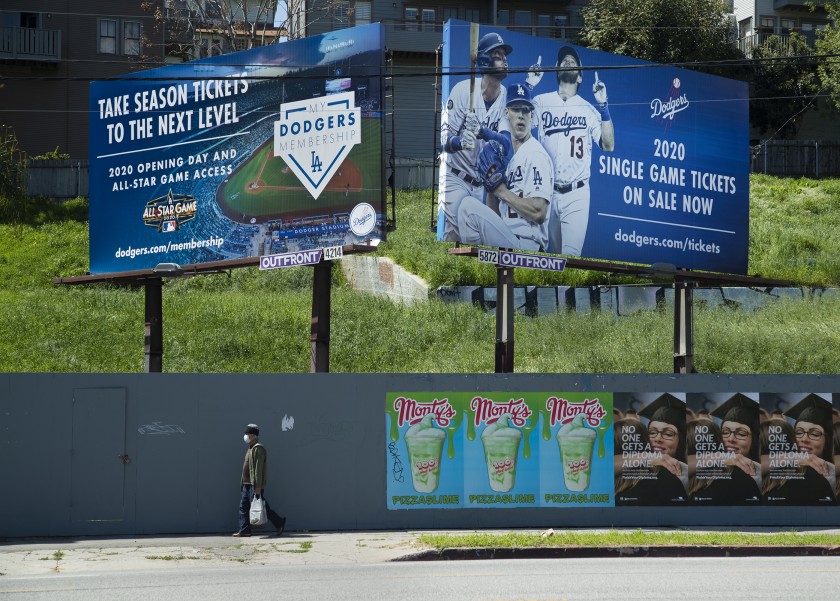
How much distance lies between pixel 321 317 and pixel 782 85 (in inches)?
1355

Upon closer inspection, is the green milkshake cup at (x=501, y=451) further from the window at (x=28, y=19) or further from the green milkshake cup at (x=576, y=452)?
the window at (x=28, y=19)

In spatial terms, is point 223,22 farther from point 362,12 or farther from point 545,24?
point 545,24

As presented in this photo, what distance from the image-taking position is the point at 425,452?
15.2m

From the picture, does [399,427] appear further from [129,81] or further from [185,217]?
[129,81]

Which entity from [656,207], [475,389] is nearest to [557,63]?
[656,207]

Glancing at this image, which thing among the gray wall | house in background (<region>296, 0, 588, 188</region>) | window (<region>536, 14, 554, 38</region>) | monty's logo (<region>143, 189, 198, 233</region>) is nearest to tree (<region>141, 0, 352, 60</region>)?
house in background (<region>296, 0, 588, 188</region>)

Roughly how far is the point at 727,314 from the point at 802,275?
3748mm

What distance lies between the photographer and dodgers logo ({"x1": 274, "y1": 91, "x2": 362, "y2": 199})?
53.7ft

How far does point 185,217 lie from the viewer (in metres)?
17.9

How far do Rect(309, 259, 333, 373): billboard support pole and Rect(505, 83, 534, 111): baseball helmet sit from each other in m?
4.14

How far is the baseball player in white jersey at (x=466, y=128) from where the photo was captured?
16.5 metres

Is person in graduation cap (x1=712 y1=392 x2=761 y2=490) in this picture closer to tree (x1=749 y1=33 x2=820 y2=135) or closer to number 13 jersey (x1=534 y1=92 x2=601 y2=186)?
number 13 jersey (x1=534 y1=92 x2=601 y2=186)

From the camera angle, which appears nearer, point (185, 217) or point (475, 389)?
point (475, 389)

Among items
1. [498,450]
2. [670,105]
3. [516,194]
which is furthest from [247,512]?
[670,105]
